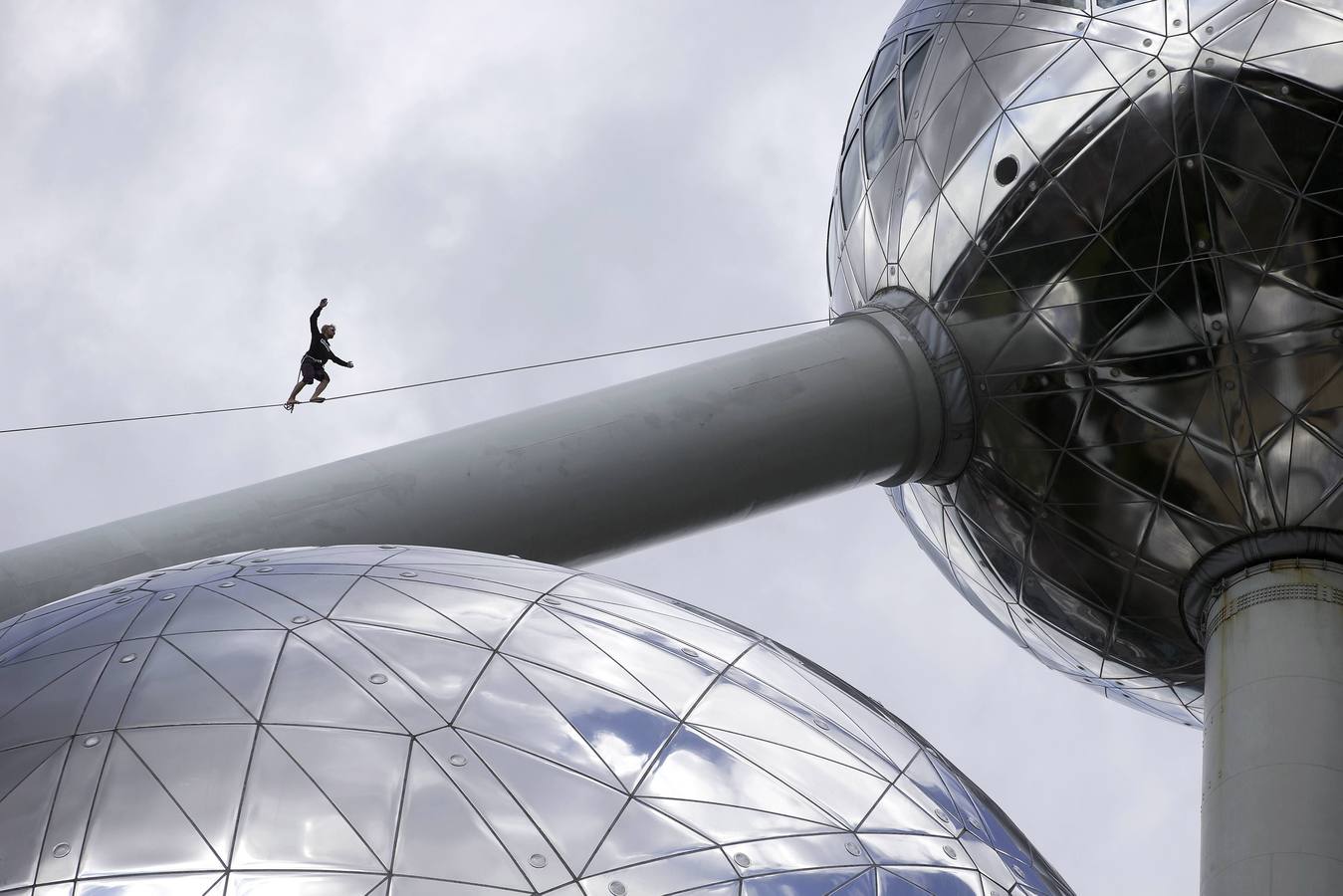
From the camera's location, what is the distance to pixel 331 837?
5.04 metres

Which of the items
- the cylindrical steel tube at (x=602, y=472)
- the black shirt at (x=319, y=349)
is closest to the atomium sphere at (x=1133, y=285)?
the cylindrical steel tube at (x=602, y=472)

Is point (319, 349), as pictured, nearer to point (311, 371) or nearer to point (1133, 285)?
point (311, 371)

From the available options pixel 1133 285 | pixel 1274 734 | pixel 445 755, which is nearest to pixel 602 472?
pixel 1133 285

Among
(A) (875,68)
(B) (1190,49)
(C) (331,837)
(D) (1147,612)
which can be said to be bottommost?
(C) (331,837)

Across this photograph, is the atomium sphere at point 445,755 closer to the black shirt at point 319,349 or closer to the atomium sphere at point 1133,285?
the atomium sphere at point 1133,285

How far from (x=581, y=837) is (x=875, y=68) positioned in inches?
378

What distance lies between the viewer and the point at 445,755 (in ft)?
17.5

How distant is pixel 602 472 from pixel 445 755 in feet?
20.4

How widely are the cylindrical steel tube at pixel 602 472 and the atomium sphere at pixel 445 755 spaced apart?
3.80 m

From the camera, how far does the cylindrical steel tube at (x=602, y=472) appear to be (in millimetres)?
10375

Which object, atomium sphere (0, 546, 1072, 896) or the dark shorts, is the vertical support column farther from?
the dark shorts

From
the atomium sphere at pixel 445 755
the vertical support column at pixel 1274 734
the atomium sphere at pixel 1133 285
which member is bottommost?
the atomium sphere at pixel 445 755

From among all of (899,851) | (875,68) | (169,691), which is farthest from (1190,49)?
(169,691)

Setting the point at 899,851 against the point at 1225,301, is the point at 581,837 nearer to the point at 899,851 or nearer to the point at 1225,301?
the point at 899,851
